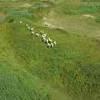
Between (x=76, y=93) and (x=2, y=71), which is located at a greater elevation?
(x=2, y=71)

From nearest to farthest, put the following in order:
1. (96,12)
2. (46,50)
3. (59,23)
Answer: (46,50) → (59,23) → (96,12)

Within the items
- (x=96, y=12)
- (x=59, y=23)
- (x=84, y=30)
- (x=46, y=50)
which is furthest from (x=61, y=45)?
(x=96, y=12)

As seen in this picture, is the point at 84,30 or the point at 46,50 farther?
the point at 84,30

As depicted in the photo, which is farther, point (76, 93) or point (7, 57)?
point (7, 57)

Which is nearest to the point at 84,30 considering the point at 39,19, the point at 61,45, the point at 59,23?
the point at 59,23

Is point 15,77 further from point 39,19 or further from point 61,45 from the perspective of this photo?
point 39,19

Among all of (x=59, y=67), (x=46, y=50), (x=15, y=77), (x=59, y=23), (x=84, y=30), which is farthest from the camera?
(x=59, y=23)

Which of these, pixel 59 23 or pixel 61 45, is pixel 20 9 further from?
pixel 61 45

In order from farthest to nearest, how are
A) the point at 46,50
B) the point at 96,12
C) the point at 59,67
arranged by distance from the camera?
the point at 96,12 → the point at 46,50 → the point at 59,67

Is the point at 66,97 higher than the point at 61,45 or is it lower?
lower
